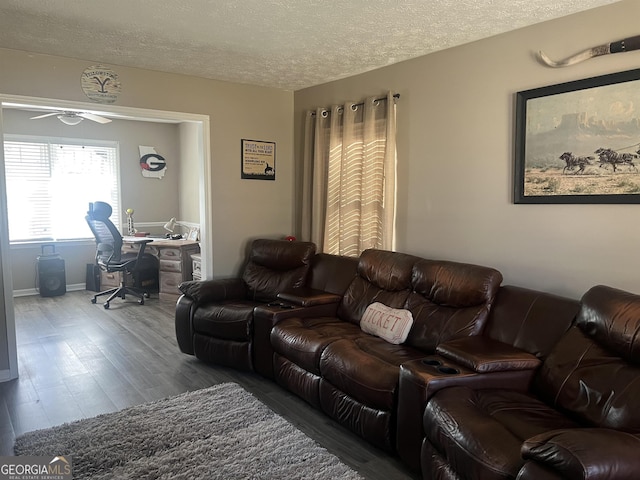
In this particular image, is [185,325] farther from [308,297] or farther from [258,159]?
[258,159]

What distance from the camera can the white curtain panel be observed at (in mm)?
3838

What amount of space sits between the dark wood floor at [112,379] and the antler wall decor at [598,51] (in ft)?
8.01

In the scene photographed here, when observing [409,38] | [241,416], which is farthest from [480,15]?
[241,416]

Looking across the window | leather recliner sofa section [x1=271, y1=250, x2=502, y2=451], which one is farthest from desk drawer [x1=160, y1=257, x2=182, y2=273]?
leather recliner sofa section [x1=271, y1=250, x2=502, y2=451]

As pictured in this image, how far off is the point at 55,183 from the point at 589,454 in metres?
6.99

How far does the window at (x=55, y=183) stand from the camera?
20.6 feet

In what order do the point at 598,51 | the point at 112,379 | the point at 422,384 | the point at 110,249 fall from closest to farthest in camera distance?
the point at 422,384
the point at 598,51
the point at 112,379
the point at 110,249

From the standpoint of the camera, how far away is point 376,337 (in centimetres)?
318

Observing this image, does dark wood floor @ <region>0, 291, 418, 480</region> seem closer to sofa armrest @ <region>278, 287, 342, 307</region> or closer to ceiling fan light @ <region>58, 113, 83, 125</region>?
sofa armrest @ <region>278, 287, 342, 307</region>

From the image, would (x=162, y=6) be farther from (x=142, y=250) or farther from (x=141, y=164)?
(x=141, y=164)

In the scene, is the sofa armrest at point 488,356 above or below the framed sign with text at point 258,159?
below

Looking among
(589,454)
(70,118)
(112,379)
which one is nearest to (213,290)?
(112,379)
